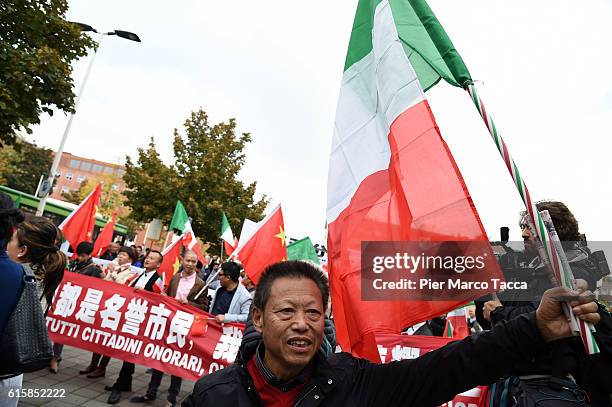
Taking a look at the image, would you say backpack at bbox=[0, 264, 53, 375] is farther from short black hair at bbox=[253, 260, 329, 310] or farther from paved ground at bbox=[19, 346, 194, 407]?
paved ground at bbox=[19, 346, 194, 407]

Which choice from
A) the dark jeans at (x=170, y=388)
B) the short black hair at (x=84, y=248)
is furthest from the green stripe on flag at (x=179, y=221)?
the dark jeans at (x=170, y=388)

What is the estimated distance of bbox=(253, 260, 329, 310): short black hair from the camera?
5.94 feet

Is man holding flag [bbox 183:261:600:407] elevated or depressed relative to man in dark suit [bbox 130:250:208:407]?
elevated

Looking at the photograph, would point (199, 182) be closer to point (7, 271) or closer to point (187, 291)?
point (187, 291)

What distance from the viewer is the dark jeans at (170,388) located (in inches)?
205

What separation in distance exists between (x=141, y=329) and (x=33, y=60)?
24.2 ft

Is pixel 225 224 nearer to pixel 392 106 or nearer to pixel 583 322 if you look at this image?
pixel 392 106

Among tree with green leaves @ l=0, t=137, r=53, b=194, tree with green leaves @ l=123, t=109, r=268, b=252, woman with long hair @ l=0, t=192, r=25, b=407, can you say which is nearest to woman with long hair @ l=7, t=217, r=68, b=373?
woman with long hair @ l=0, t=192, r=25, b=407

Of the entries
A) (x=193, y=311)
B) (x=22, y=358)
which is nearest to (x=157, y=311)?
(x=193, y=311)

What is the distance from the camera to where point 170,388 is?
206 inches


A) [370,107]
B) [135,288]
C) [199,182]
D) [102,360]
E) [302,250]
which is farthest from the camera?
[199,182]

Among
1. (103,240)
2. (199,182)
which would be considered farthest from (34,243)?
(199,182)

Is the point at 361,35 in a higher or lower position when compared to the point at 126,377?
higher

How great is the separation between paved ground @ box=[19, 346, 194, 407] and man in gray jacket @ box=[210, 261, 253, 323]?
4.47ft
